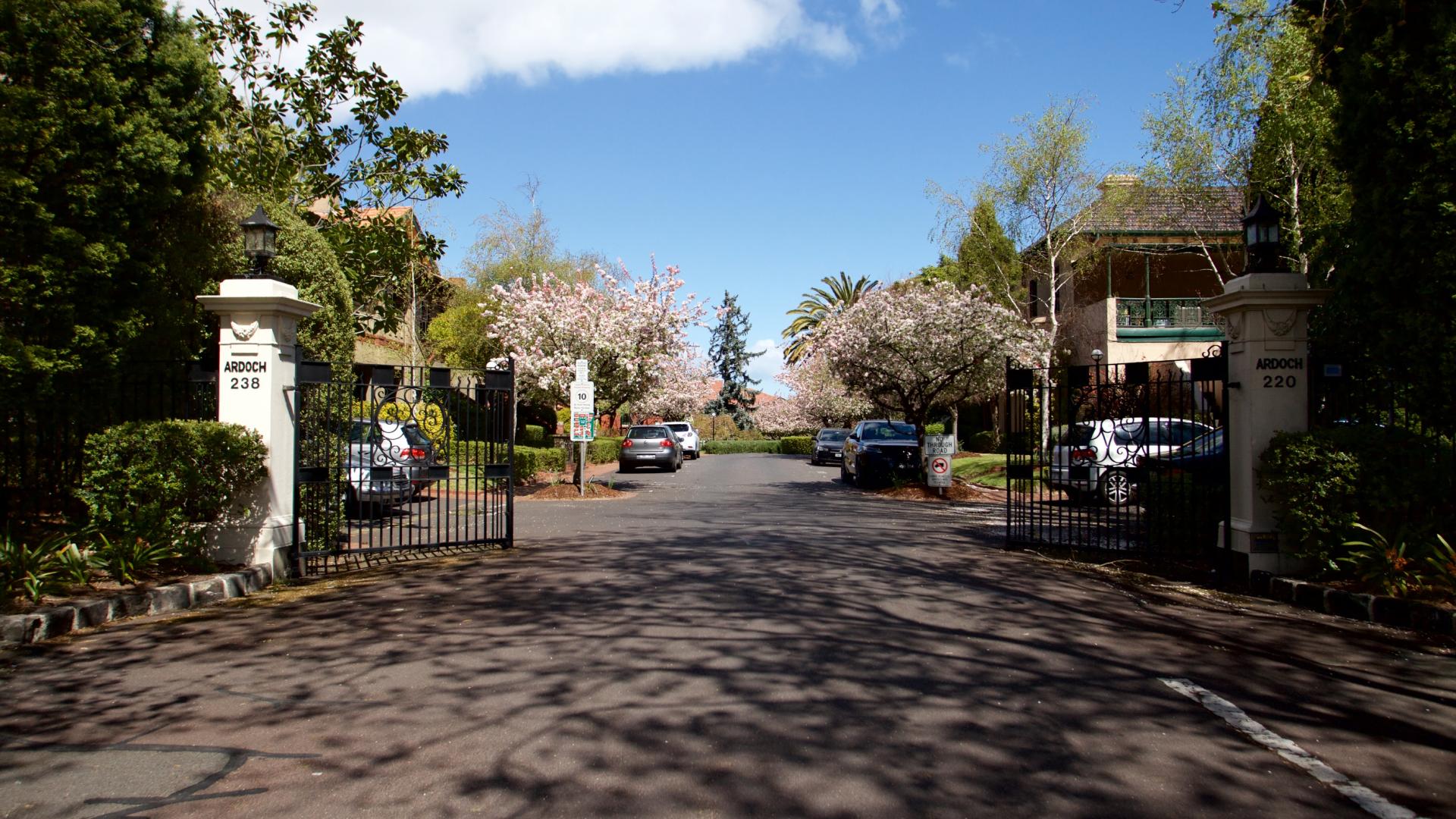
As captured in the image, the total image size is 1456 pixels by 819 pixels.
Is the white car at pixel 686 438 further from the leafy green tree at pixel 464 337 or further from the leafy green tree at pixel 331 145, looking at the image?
the leafy green tree at pixel 331 145

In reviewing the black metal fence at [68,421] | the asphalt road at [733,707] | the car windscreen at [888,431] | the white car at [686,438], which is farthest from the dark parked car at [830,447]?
the black metal fence at [68,421]

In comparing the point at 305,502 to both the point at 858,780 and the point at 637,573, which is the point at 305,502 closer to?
the point at 637,573

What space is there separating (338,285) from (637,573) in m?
5.05

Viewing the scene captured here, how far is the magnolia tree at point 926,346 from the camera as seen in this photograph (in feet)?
66.6

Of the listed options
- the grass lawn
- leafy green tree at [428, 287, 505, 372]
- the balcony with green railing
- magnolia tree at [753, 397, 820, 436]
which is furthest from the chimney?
magnolia tree at [753, 397, 820, 436]

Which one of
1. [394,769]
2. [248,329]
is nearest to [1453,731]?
[394,769]

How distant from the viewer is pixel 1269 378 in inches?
322

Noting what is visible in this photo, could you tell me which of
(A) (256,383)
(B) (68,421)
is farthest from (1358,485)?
(B) (68,421)

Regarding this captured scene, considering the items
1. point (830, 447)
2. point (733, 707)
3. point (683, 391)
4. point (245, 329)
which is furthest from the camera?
point (683, 391)

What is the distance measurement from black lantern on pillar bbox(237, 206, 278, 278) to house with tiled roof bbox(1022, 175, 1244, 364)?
19449mm

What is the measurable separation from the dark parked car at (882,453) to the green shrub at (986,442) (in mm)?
11948

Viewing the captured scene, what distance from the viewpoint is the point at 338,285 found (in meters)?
10.9

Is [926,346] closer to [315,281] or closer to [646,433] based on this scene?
[315,281]

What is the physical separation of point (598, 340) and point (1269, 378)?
15.4 m
